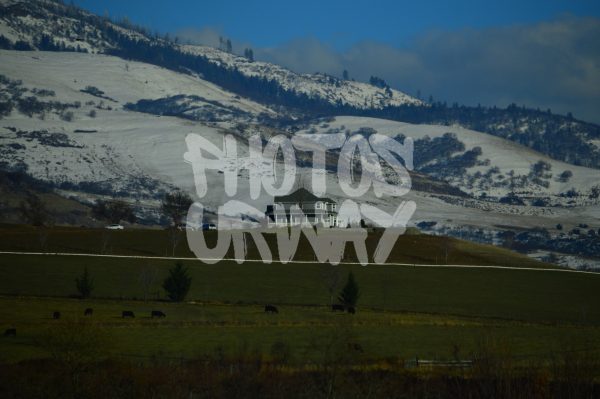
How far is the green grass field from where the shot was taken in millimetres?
59656

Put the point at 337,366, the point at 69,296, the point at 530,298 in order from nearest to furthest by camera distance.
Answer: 1. the point at 337,366
2. the point at 69,296
3. the point at 530,298

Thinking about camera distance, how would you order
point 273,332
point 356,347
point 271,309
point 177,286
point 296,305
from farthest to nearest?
point 177,286
point 296,305
point 271,309
point 273,332
point 356,347

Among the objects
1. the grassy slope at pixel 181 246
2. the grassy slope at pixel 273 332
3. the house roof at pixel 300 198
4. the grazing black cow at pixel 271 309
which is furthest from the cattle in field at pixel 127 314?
the house roof at pixel 300 198

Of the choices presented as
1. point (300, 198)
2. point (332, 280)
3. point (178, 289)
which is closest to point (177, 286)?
point (178, 289)

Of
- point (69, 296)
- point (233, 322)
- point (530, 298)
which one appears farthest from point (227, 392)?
point (530, 298)

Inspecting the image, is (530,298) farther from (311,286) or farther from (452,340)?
(452,340)

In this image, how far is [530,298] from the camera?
93.4 m

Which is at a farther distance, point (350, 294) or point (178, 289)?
point (178, 289)

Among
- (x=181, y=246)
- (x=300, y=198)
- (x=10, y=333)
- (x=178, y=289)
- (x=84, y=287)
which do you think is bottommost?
(x=10, y=333)

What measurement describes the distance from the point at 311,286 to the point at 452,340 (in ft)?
101

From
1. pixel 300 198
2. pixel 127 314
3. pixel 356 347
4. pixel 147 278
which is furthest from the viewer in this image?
pixel 300 198

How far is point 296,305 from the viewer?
3263 inches

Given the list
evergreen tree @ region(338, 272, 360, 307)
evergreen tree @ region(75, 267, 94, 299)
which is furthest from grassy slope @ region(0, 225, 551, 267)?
evergreen tree @ region(75, 267, 94, 299)

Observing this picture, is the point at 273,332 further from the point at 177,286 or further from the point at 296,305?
the point at 177,286
